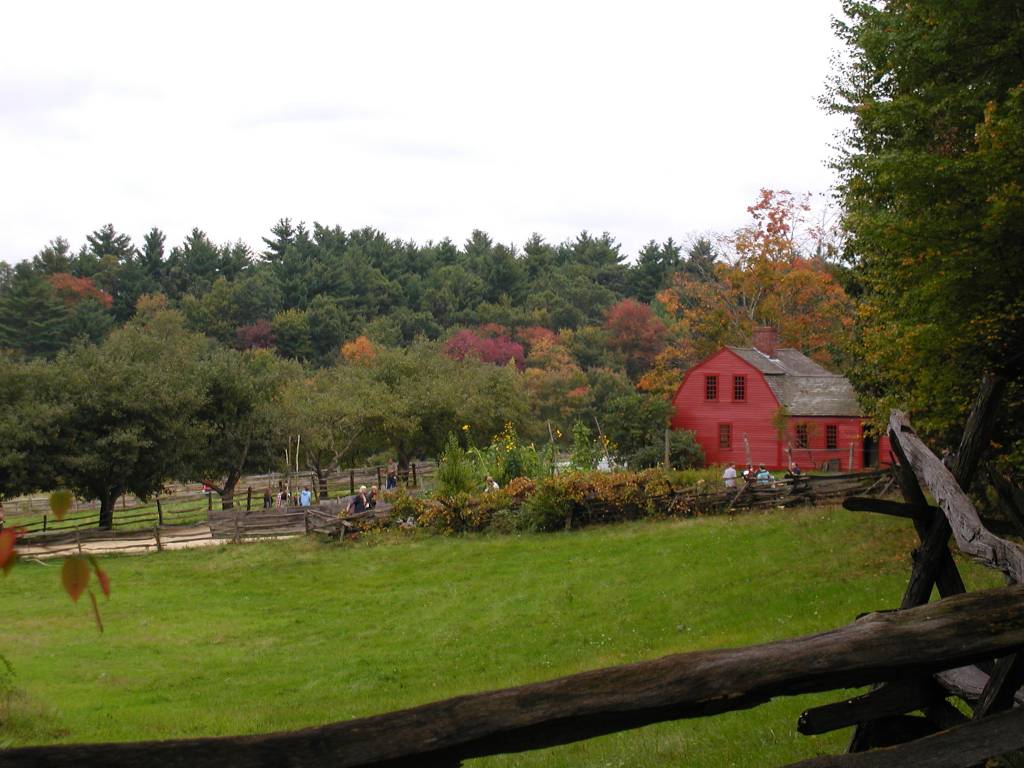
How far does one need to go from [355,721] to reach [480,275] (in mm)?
103082

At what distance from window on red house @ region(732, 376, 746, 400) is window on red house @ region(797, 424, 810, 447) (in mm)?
3159

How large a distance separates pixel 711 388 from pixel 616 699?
159ft

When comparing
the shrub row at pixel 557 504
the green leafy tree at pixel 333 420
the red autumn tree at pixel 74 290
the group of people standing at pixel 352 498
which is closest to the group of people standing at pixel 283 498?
the group of people standing at pixel 352 498

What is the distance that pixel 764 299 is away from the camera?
204 feet

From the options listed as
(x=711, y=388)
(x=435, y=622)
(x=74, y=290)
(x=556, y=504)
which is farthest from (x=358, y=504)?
(x=74, y=290)

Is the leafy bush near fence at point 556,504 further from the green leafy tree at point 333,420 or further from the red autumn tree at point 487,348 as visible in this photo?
the red autumn tree at point 487,348

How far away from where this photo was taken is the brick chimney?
176 feet

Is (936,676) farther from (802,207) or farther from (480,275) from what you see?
(480,275)

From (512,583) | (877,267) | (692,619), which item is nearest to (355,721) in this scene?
(692,619)

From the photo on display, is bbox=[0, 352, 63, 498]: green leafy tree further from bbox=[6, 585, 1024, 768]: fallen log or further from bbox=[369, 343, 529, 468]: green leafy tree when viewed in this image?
bbox=[6, 585, 1024, 768]: fallen log

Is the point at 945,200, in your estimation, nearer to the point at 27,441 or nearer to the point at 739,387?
the point at 27,441

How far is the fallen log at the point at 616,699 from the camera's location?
10.2 ft

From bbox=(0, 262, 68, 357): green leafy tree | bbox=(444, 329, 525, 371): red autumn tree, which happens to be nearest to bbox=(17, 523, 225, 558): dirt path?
bbox=(444, 329, 525, 371): red autumn tree

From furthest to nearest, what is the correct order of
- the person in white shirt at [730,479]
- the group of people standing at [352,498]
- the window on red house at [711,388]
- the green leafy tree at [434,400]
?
the window on red house at [711,388]
the green leafy tree at [434,400]
the group of people standing at [352,498]
the person in white shirt at [730,479]
